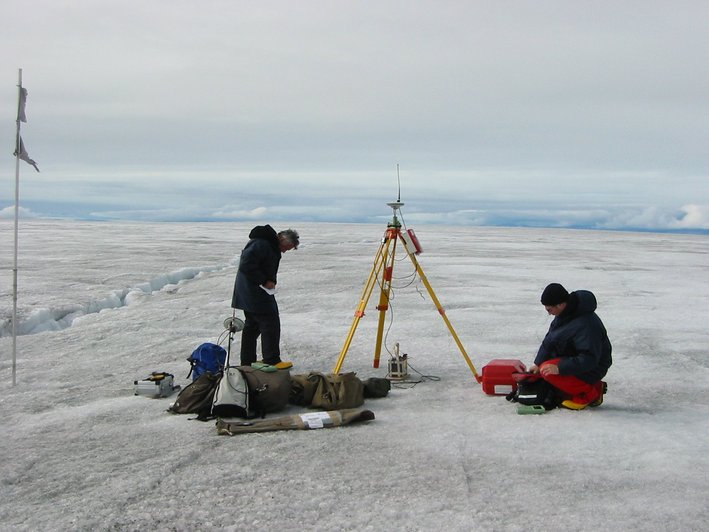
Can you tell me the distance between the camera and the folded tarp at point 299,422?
4805mm

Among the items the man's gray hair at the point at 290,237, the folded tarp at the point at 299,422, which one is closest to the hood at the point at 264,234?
the man's gray hair at the point at 290,237

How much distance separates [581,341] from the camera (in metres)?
5.27

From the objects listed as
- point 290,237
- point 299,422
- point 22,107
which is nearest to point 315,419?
point 299,422

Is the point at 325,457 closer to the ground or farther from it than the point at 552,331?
closer to the ground

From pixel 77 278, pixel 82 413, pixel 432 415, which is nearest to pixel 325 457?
pixel 432 415

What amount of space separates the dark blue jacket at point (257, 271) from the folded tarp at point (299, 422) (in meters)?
1.76

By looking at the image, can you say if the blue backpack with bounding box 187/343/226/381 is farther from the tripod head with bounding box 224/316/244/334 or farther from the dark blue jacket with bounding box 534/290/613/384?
the dark blue jacket with bounding box 534/290/613/384

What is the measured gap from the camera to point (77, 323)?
9508mm

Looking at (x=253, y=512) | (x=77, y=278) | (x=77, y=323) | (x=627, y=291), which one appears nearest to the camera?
(x=253, y=512)

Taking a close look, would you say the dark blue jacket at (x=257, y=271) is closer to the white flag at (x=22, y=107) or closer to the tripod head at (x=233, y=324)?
the tripod head at (x=233, y=324)

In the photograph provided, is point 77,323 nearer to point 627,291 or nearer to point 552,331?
point 552,331

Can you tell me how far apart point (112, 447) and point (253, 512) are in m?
1.52

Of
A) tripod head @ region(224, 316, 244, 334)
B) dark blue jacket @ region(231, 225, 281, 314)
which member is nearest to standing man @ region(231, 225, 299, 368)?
dark blue jacket @ region(231, 225, 281, 314)

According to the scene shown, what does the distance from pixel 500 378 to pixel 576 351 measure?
689 mm
